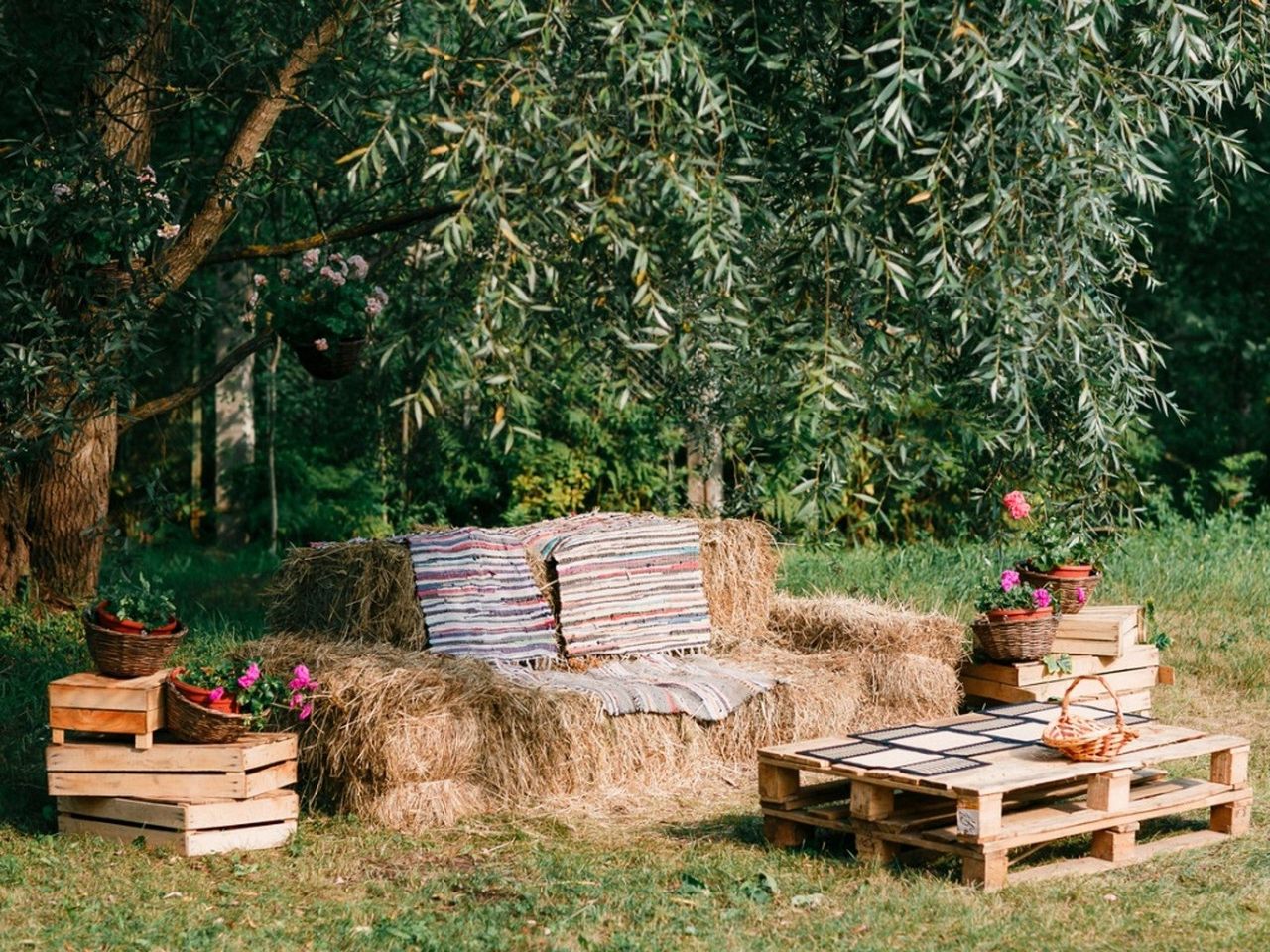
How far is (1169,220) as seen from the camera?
1561 cm

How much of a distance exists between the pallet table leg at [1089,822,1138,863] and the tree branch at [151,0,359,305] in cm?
523

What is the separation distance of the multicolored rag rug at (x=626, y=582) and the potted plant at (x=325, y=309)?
1408mm

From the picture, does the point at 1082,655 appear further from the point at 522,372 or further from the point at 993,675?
the point at 522,372

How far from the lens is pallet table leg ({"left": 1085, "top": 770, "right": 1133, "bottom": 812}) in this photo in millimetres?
5316

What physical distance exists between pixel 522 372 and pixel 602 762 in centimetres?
248

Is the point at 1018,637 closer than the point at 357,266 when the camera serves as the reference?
Yes

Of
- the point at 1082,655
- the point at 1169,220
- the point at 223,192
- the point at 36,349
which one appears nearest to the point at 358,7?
the point at 223,192

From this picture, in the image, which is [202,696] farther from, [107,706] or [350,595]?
[350,595]

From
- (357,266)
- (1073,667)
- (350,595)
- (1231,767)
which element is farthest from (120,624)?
(1073,667)

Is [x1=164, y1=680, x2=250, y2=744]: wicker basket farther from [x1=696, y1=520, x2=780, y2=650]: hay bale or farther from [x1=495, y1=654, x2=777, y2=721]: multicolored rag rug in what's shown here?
[x1=696, y1=520, x2=780, y2=650]: hay bale

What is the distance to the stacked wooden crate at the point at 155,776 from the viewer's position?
5691mm

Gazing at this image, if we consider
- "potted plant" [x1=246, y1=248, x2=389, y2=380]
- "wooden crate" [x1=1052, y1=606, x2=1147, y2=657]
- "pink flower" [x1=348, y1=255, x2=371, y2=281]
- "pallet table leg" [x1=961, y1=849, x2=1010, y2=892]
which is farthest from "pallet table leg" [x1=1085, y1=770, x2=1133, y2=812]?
"pink flower" [x1=348, y1=255, x2=371, y2=281]

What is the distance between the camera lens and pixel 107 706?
5766 mm

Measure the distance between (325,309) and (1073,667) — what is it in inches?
164
